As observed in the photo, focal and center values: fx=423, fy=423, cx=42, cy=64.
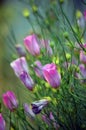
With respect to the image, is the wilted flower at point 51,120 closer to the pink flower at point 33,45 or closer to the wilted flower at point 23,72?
the wilted flower at point 23,72

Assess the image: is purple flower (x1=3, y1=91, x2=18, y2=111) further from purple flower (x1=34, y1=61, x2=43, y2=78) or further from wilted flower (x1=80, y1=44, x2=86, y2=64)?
wilted flower (x1=80, y1=44, x2=86, y2=64)

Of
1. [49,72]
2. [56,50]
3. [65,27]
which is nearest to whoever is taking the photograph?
[49,72]

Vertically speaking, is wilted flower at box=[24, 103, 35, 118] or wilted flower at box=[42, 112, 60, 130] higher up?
wilted flower at box=[24, 103, 35, 118]

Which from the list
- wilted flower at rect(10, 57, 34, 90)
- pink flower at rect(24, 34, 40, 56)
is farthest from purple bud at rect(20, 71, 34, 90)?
pink flower at rect(24, 34, 40, 56)

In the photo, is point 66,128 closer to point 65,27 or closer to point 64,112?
point 64,112

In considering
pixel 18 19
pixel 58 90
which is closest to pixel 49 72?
pixel 58 90

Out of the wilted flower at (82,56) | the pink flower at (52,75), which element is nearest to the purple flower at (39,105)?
the pink flower at (52,75)
